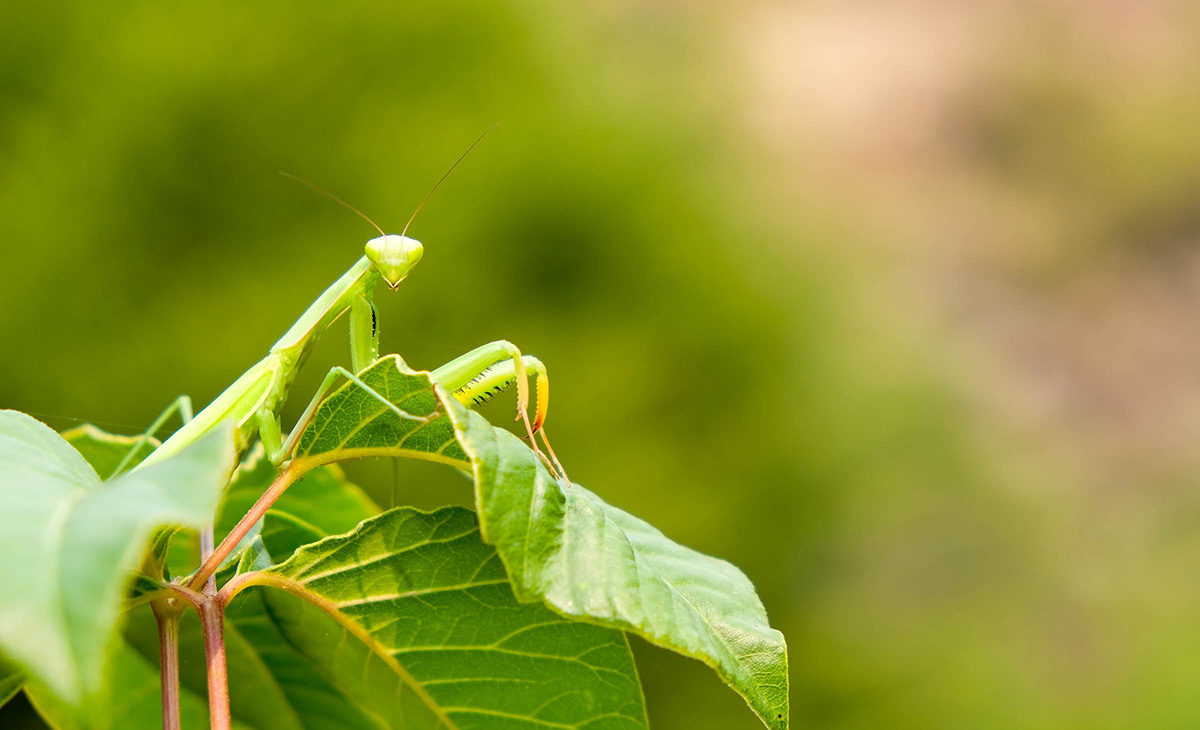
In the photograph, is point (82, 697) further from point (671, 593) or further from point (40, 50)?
point (40, 50)

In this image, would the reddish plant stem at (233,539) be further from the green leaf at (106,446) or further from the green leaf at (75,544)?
the green leaf at (106,446)

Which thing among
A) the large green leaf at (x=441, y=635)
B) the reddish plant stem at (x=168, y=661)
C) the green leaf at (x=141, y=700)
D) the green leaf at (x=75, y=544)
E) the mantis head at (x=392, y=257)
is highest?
the mantis head at (x=392, y=257)

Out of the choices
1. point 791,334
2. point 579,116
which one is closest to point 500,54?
point 579,116

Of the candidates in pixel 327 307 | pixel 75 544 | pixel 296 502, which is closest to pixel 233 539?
pixel 75 544

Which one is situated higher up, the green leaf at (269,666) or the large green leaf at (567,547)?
the large green leaf at (567,547)

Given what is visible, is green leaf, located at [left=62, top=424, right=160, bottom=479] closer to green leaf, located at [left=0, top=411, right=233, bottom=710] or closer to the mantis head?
the mantis head

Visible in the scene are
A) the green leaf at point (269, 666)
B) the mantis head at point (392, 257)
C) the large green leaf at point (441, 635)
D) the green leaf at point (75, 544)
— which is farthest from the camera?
the mantis head at point (392, 257)

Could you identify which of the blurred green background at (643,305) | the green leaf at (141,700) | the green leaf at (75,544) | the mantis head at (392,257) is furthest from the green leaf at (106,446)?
the blurred green background at (643,305)

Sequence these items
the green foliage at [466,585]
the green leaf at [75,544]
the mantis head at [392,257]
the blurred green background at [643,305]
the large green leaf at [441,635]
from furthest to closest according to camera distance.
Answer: the blurred green background at [643,305], the mantis head at [392,257], the large green leaf at [441,635], the green foliage at [466,585], the green leaf at [75,544]

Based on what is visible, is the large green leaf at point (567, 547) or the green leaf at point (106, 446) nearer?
the large green leaf at point (567, 547)
